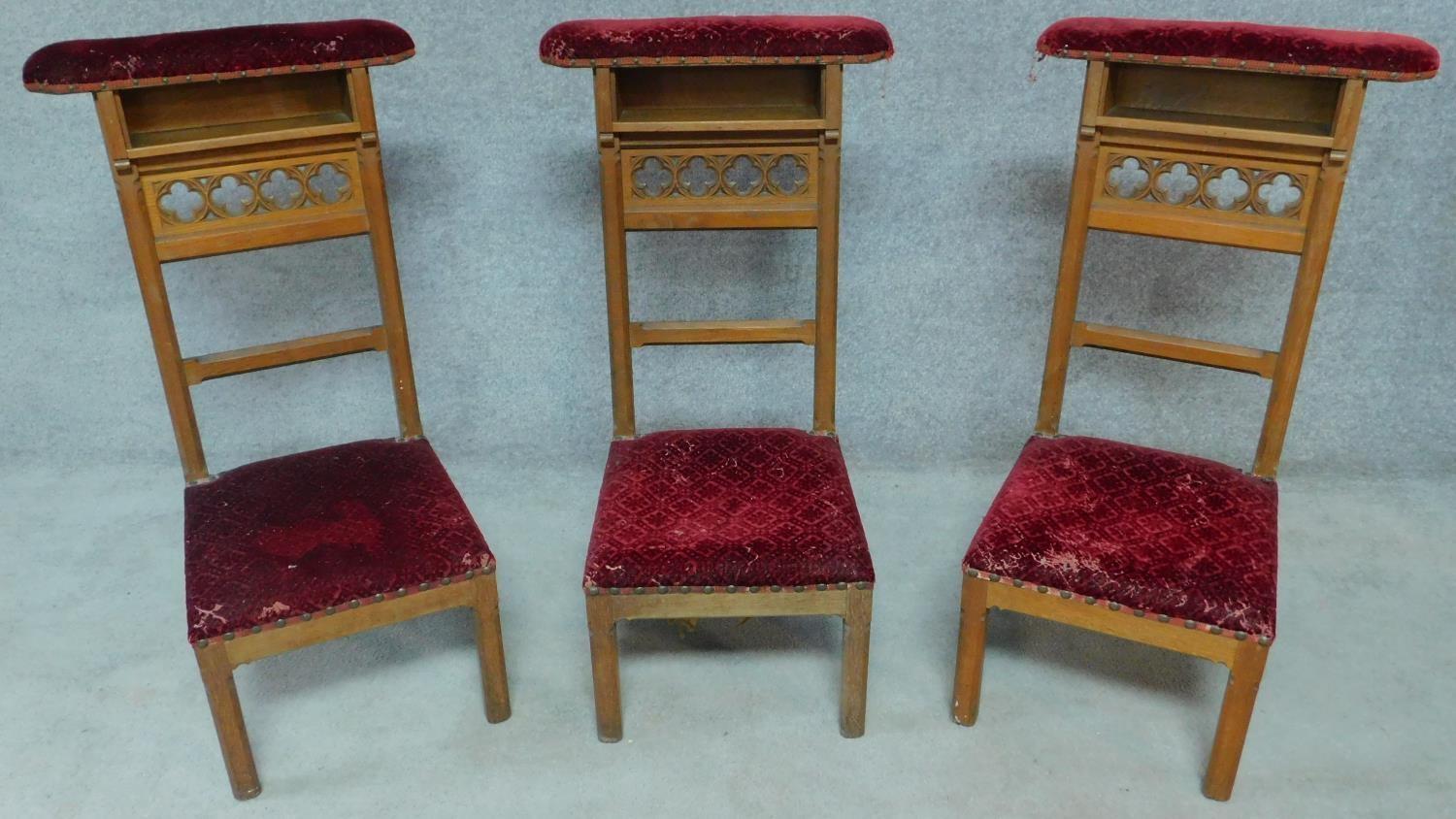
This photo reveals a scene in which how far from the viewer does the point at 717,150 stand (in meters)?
1.85

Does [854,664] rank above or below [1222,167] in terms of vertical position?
below

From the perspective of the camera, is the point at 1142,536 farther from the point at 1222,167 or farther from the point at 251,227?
the point at 251,227

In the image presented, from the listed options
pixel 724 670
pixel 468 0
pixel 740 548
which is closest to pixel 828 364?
pixel 740 548

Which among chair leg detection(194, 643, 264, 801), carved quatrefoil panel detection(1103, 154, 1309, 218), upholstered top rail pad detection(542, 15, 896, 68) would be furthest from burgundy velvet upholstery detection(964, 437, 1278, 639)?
chair leg detection(194, 643, 264, 801)

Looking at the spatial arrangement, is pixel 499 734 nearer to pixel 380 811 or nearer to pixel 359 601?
pixel 380 811

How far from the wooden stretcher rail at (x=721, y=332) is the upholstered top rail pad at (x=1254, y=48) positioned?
602 millimetres

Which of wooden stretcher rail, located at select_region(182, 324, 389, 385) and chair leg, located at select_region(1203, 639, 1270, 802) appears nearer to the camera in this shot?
chair leg, located at select_region(1203, 639, 1270, 802)

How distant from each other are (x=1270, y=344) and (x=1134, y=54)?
1.06 m

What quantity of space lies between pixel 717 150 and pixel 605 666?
835mm

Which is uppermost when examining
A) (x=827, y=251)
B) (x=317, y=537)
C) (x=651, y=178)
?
(x=651, y=178)

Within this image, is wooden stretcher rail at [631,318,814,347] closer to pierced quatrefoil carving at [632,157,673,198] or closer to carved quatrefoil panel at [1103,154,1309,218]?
pierced quatrefoil carving at [632,157,673,198]

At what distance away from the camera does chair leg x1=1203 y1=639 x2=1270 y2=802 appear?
1.64 metres

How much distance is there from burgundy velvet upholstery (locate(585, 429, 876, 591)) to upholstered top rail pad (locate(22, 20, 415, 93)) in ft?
2.48

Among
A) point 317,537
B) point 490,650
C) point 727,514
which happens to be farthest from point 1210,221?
point 317,537
